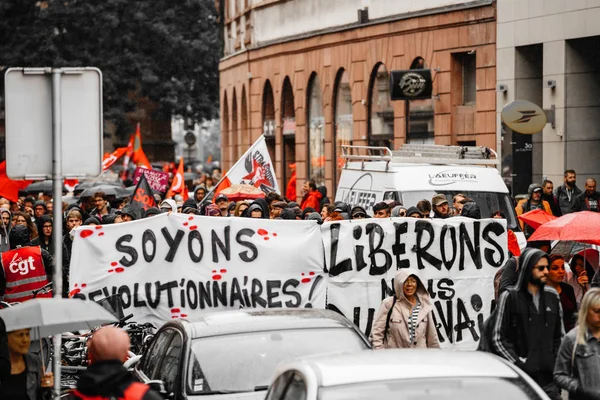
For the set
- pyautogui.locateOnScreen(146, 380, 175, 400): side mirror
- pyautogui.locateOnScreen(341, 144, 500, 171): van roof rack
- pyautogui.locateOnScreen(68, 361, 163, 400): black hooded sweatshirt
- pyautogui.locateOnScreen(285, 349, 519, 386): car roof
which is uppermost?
pyautogui.locateOnScreen(341, 144, 500, 171): van roof rack

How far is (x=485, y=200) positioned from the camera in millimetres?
19812

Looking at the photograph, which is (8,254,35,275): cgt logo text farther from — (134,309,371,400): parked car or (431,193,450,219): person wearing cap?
(431,193,450,219): person wearing cap

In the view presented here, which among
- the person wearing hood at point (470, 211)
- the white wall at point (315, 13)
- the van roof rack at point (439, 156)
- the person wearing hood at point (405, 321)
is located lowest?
the person wearing hood at point (405, 321)

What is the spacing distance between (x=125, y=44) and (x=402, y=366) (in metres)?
62.3

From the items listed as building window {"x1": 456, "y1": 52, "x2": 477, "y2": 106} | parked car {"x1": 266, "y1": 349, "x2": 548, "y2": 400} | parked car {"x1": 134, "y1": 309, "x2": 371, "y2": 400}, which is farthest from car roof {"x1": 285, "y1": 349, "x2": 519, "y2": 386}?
building window {"x1": 456, "y1": 52, "x2": 477, "y2": 106}

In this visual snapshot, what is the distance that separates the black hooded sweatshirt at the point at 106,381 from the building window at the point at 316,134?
1288 inches

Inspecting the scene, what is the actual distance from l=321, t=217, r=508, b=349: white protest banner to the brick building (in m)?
16.1

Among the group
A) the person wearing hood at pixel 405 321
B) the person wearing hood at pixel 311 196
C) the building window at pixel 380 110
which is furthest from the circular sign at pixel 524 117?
the person wearing hood at pixel 405 321

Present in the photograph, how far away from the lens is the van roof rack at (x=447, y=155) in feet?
68.0

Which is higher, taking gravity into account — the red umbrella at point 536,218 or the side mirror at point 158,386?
the red umbrella at point 536,218

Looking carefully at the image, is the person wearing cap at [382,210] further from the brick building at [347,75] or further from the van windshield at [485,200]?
the brick building at [347,75]

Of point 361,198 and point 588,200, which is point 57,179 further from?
point 588,200

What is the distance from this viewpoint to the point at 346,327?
911 cm

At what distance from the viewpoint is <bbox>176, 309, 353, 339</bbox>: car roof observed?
9070 millimetres
